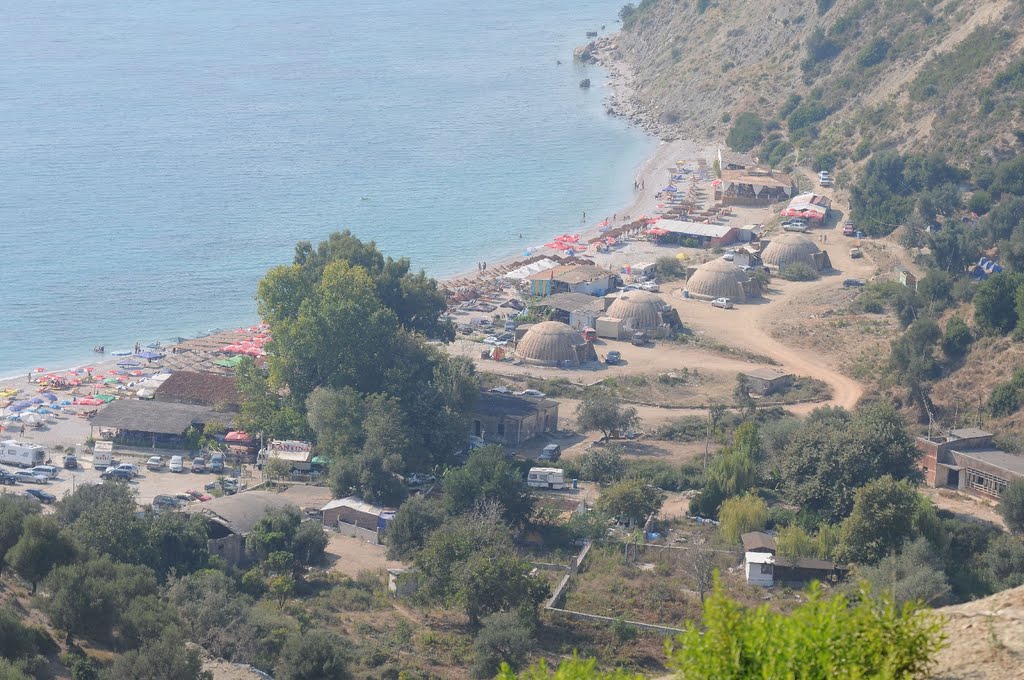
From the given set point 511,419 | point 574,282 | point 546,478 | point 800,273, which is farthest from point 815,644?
point 800,273

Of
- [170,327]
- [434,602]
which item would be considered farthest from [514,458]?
[170,327]

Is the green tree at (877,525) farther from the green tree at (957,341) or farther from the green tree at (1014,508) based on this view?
the green tree at (957,341)

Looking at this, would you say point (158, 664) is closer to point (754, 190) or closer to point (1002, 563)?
point (1002, 563)

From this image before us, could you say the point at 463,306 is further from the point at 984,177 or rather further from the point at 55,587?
the point at 55,587

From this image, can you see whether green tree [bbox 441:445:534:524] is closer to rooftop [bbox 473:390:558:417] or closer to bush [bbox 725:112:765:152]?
rooftop [bbox 473:390:558:417]

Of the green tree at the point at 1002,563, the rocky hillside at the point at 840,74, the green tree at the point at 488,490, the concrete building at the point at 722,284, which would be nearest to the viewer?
the green tree at the point at 1002,563

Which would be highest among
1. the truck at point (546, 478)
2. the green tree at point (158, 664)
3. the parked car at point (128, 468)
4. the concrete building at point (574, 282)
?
the concrete building at point (574, 282)

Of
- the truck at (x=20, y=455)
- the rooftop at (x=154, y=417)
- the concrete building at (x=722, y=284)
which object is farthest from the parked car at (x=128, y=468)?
the concrete building at (x=722, y=284)
